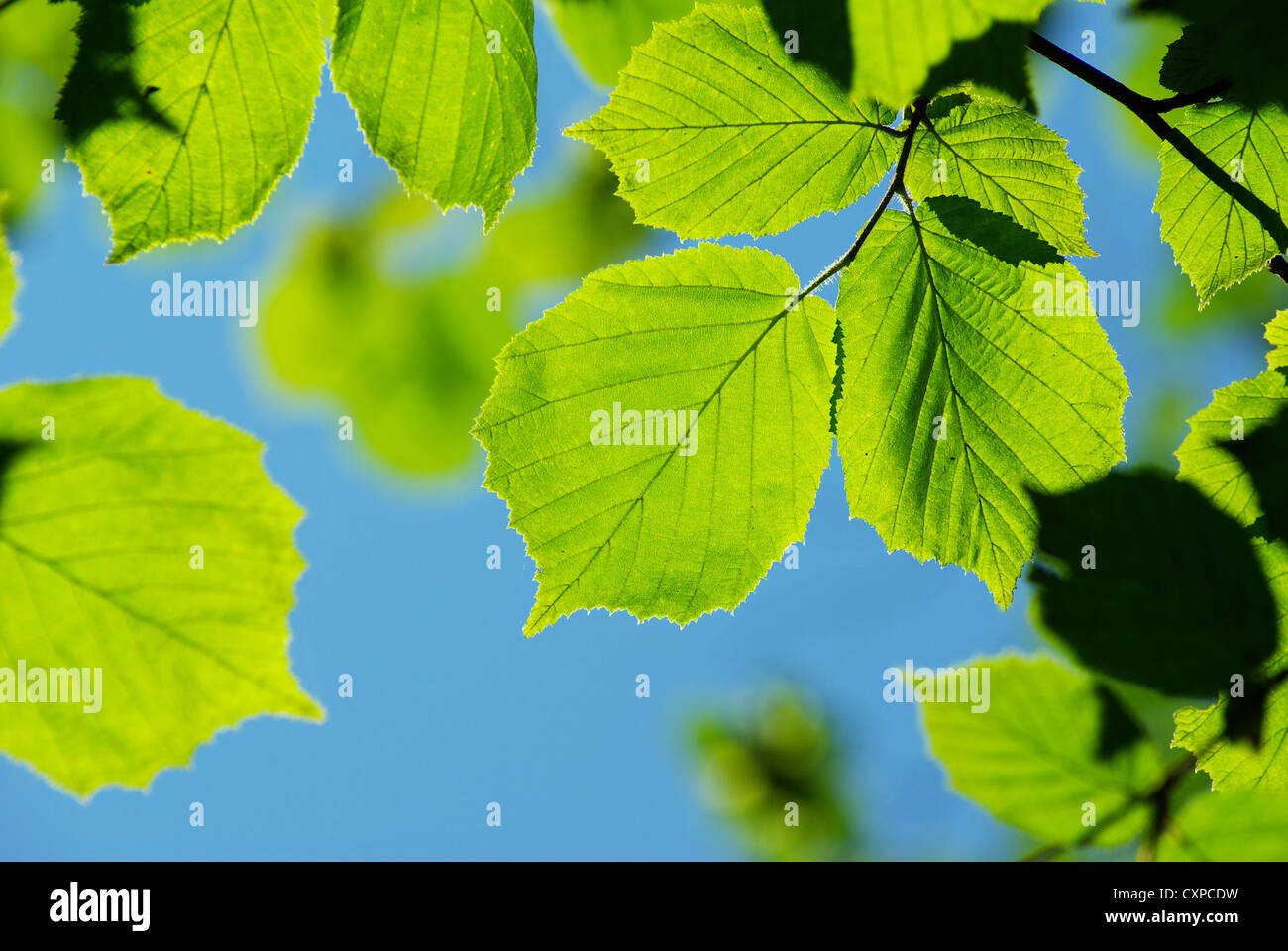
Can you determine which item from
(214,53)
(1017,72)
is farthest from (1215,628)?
(214,53)

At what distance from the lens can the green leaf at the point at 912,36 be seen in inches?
29.2

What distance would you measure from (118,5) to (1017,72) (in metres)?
→ 0.98

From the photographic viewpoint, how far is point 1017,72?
0.74 metres

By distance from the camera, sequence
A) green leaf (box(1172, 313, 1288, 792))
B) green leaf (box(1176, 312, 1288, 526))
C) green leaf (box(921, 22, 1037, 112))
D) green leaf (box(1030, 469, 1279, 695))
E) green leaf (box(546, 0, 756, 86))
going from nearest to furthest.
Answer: green leaf (box(921, 22, 1037, 112)) → green leaf (box(1030, 469, 1279, 695)) → green leaf (box(1172, 313, 1288, 792)) → green leaf (box(1176, 312, 1288, 526)) → green leaf (box(546, 0, 756, 86))

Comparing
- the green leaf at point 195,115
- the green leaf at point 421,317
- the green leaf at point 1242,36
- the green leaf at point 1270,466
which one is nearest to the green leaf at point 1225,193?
the green leaf at point 1270,466

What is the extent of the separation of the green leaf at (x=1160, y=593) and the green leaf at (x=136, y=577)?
0.85m

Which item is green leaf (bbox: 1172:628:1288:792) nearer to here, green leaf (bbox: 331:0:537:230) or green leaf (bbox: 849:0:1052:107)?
green leaf (bbox: 849:0:1052:107)

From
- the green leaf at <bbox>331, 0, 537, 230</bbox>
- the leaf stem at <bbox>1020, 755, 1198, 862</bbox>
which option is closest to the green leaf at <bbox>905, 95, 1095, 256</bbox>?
the green leaf at <bbox>331, 0, 537, 230</bbox>

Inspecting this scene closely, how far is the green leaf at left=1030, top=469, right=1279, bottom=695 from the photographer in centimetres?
88

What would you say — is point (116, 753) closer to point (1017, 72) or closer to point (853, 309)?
point (853, 309)

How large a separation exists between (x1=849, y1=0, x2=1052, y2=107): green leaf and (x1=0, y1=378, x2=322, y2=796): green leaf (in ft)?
2.59

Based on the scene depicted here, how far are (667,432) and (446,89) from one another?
55cm

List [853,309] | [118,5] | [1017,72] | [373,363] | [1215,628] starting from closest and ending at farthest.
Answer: [1017,72], [1215,628], [118,5], [853,309], [373,363]
